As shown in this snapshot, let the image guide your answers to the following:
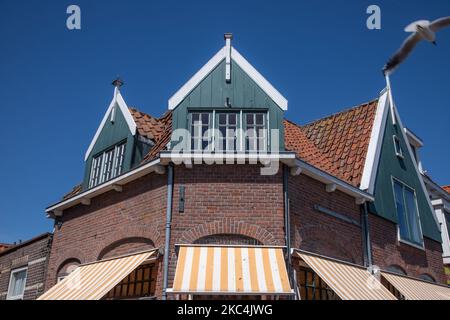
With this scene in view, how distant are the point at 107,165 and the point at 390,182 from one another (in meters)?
10.3

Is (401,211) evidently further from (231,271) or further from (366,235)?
(231,271)

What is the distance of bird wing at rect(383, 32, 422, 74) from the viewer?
24.0 feet

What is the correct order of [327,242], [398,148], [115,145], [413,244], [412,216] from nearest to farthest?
[327,242] < [115,145] < [413,244] < [412,216] < [398,148]

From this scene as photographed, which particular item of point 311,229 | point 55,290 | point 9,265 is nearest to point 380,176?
point 311,229

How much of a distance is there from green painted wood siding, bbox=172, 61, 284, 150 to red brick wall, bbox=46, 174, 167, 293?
7.02ft

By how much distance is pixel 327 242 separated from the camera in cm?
1365

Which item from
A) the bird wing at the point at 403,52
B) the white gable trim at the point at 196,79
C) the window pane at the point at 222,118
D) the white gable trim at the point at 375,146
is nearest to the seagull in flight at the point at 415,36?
the bird wing at the point at 403,52

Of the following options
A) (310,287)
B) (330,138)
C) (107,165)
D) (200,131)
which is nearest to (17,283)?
(107,165)

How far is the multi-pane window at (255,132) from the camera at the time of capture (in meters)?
13.2

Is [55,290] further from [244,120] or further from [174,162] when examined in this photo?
[244,120]

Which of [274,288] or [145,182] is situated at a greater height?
[145,182]
